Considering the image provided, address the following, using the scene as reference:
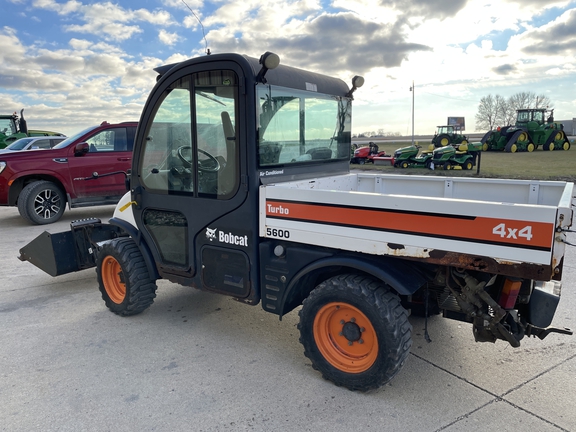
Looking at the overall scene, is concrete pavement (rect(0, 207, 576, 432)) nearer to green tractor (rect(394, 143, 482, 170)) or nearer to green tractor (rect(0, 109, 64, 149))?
green tractor (rect(394, 143, 482, 170))

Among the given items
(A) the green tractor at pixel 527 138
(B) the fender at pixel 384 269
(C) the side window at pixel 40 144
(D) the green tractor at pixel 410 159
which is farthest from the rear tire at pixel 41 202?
(A) the green tractor at pixel 527 138

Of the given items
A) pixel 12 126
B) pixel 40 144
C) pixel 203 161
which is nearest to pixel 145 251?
pixel 203 161

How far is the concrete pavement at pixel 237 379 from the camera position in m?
2.69

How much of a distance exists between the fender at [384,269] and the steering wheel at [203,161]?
1.07m

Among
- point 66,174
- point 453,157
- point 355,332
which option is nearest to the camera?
point 355,332

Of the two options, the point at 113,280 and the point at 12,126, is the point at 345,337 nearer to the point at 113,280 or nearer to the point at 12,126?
the point at 113,280

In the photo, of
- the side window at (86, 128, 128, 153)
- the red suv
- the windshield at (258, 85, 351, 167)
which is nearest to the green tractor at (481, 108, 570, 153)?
the side window at (86, 128, 128, 153)

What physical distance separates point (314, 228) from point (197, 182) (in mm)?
1117

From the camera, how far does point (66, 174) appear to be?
28.9ft

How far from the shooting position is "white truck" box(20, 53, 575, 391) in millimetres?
2568

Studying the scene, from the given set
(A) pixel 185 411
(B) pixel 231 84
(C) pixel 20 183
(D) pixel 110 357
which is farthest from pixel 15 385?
(C) pixel 20 183

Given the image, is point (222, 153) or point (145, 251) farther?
point (145, 251)

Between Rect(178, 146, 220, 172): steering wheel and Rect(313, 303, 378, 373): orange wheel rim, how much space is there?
1.36 metres

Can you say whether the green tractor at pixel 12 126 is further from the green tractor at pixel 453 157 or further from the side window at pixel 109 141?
the green tractor at pixel 453 157
